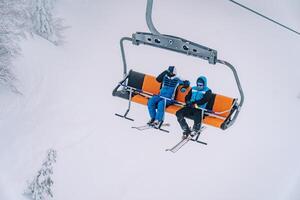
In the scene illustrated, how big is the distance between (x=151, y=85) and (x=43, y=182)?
534 cm

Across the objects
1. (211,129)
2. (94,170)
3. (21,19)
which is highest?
(21,19)

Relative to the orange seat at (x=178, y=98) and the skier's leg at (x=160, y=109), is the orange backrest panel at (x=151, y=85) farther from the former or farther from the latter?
the skier's leg at (x=160, y=109)

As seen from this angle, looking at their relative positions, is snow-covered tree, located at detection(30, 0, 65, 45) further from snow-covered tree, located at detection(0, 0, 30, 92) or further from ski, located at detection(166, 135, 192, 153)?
ski, located at detection(166, 135, 192, 153)

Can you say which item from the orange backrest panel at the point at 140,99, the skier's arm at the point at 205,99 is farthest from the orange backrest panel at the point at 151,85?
the skier's arm at the point at 205,99

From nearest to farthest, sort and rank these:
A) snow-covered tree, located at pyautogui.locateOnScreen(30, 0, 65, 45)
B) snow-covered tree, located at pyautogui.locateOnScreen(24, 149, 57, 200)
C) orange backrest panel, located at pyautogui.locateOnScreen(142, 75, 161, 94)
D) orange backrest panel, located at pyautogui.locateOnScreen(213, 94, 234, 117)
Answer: orange backrest panel, located at pyautogui.locateOnScreen(213, 94, 234, 117) → orange backrest panel, located at pyautogui.locateOnScreen(142, 75, 161, 94) → snow-covered tree, located at pyautogui.locateOnScreen(24, 149, 57, 200) → snow-covered tree, located at pyautogui.locateOnScreen(30, 0, 65, 45)

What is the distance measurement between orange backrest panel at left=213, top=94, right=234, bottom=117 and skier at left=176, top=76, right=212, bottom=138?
0.21 meters

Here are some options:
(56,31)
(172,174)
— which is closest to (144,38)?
(172,174)

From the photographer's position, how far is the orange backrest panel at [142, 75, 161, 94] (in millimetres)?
10031

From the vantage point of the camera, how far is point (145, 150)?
47.0 ft

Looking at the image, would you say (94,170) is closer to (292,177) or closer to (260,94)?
(292,177)

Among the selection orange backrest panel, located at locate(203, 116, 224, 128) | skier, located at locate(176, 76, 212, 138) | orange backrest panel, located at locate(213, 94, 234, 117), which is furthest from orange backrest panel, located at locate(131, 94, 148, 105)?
orange backrest panel, located at locate(213, 94, 234, 117)

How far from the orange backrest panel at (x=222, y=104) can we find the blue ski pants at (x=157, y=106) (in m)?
1.12

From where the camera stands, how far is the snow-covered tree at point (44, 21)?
874 inches

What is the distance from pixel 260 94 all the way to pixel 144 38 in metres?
16.6
